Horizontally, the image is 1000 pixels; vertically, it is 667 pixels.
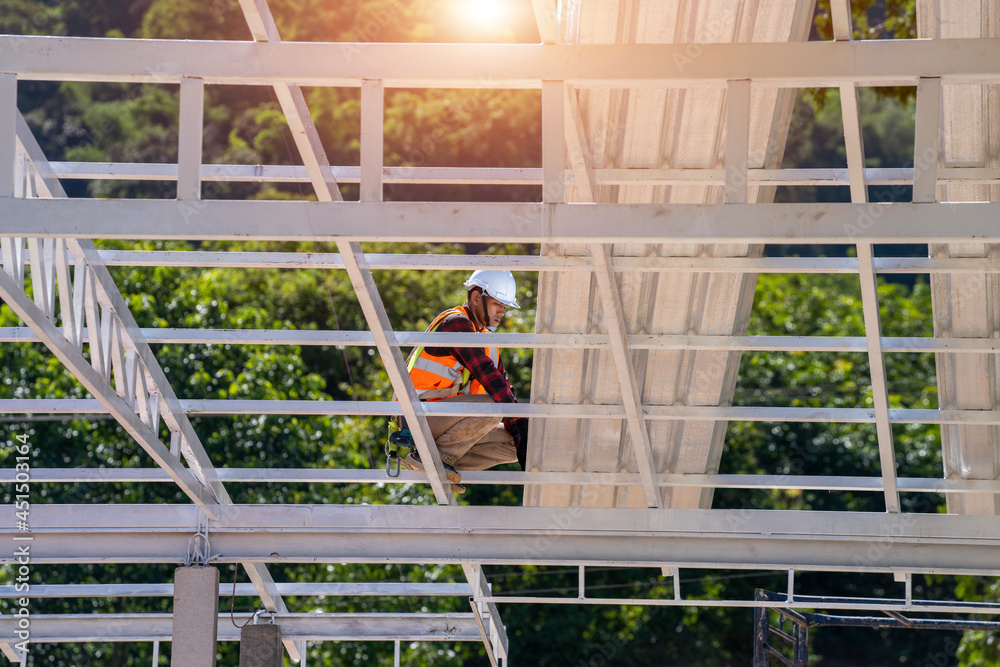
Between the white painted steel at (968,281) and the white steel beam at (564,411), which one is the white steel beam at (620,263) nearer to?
the white painted steel at (968,281)

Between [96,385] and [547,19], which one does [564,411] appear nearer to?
[96,385]

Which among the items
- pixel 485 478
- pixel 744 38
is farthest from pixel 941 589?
pixel 744 38

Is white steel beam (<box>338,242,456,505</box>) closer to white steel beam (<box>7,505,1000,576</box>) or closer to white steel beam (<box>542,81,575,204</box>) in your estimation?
white steel beam (<box>7,505,1000,576</box>)

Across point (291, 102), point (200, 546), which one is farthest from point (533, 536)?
point (291, 102)

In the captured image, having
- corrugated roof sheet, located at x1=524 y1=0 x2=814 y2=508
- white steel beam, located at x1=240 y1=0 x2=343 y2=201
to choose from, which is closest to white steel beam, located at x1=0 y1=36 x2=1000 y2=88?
white steel beam, located at x1=240 y1=0 x2=343 y2=201

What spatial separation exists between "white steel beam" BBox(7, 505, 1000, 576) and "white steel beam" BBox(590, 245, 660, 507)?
0.41 m

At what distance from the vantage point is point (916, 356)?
83.6ft

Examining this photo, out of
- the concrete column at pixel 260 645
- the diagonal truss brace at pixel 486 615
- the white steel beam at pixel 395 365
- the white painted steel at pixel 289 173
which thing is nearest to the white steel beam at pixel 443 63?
the white steel beam at pixel 395 365

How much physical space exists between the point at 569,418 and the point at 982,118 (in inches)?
123

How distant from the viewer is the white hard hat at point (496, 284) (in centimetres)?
769

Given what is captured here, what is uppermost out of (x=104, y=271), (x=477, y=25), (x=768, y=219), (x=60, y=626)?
(x=477, y=25)

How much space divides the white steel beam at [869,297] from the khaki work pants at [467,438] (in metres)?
2.49

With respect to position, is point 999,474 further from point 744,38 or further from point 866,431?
point 866,431

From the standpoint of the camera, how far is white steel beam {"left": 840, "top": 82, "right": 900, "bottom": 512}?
17.0 ft
